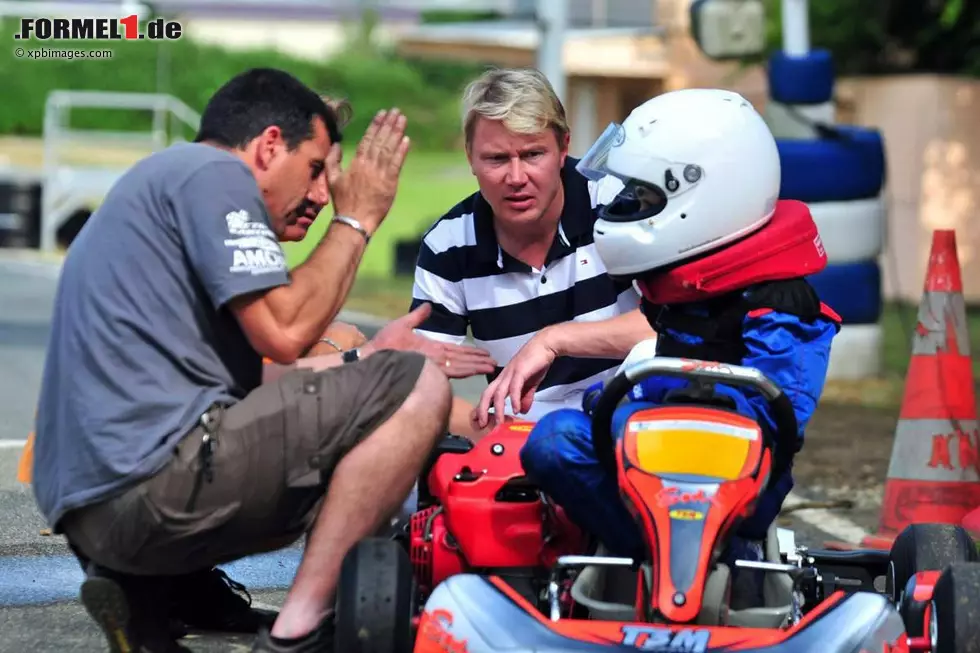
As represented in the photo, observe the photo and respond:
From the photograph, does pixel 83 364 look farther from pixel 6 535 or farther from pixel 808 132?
pixel 808 132

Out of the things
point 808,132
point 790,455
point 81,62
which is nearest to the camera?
point 790,455

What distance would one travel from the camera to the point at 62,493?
13.3 feet

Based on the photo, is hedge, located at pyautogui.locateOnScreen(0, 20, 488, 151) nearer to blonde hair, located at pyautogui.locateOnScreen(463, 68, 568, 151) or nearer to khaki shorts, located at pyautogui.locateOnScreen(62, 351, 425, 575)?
blonde hair, located at pyautogui.locateOnScreen(463, 68, 568, 151)

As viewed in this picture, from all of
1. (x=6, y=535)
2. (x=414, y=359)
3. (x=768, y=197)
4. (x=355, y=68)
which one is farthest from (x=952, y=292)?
(x=355, y=68)

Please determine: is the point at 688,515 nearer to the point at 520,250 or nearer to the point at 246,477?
the point at 246,477

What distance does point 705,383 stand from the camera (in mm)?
3955

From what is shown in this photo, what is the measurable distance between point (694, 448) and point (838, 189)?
7.09 metres

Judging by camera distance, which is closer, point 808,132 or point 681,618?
point 681,618

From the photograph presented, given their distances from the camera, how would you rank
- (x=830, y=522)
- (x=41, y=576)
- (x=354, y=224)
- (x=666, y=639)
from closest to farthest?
(x=666, y=639) → (x=354, y=224) → (x=41, y=576) → (x=830, y=522)

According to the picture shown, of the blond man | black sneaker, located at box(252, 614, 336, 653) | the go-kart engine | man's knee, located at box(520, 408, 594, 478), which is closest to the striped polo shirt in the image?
the blond man

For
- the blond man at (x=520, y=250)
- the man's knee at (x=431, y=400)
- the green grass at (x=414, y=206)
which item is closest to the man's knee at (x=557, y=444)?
the man's knee at (x=431, y=400)

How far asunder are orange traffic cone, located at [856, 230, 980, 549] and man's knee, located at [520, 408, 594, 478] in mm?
2592

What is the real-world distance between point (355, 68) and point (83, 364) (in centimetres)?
4084

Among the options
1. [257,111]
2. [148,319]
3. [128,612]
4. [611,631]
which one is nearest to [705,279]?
[611,631]
